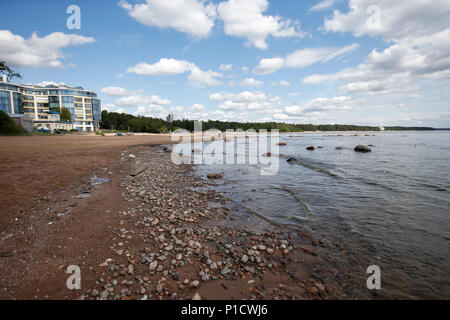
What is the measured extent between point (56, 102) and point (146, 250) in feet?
443

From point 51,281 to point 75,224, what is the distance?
2.57 m

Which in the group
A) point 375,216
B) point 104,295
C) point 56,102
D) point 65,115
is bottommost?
point 375,216

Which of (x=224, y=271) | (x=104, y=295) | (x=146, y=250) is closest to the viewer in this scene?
(x=104, y=295)

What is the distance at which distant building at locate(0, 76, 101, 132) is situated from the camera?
95856 millimetres

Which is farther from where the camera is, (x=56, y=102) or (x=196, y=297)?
(x=56, y=102)

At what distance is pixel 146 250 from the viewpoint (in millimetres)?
5047

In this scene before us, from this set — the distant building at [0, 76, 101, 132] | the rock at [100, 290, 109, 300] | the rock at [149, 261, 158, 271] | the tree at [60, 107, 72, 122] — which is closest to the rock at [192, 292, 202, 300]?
the rock at [149, 261, 158, 271]

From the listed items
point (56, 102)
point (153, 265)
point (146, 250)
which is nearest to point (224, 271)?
point (153, 265)

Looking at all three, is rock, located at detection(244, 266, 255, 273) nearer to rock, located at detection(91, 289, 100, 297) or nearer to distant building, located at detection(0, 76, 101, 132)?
rock, located at detection(91, 289, 100, 297)

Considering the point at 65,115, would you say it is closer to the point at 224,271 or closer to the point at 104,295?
the point at 104,295

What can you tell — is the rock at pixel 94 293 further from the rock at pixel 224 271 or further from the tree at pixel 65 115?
the tree at pixel 65 115

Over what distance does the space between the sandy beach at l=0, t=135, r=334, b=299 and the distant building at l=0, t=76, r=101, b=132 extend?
10703cm

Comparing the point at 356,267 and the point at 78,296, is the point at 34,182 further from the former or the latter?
the point at 356,267
